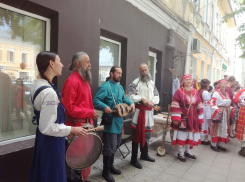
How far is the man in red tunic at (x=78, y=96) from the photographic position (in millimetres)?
2523

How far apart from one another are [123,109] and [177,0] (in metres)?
6.47

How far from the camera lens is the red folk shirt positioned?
251cm

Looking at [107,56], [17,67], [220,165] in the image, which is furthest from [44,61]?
[220,165]

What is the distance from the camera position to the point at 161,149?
466 cm

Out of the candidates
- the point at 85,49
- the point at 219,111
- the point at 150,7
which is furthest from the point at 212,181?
the point at 150,7

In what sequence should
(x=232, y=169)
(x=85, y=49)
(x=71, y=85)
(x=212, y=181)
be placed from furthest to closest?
(x=232, y=169) < (x=85, y=49) < (x=212, y=181) < (x=71, y=85)

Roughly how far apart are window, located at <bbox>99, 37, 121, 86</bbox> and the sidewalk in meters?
1.89

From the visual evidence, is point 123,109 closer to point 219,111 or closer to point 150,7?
point 219,111

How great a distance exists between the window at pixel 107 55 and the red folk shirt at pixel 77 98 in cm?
211

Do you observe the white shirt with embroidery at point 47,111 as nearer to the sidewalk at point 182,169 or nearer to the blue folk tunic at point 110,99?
the blue folk tunic at point 110,99

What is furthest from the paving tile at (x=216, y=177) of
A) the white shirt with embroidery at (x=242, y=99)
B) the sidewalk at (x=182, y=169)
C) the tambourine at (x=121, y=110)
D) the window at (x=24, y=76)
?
the window at (x=24, y=76)

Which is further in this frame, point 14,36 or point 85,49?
point 85,49

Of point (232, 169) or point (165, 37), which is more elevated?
point (165, 37)

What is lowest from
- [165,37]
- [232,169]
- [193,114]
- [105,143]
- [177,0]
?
[232,169]
